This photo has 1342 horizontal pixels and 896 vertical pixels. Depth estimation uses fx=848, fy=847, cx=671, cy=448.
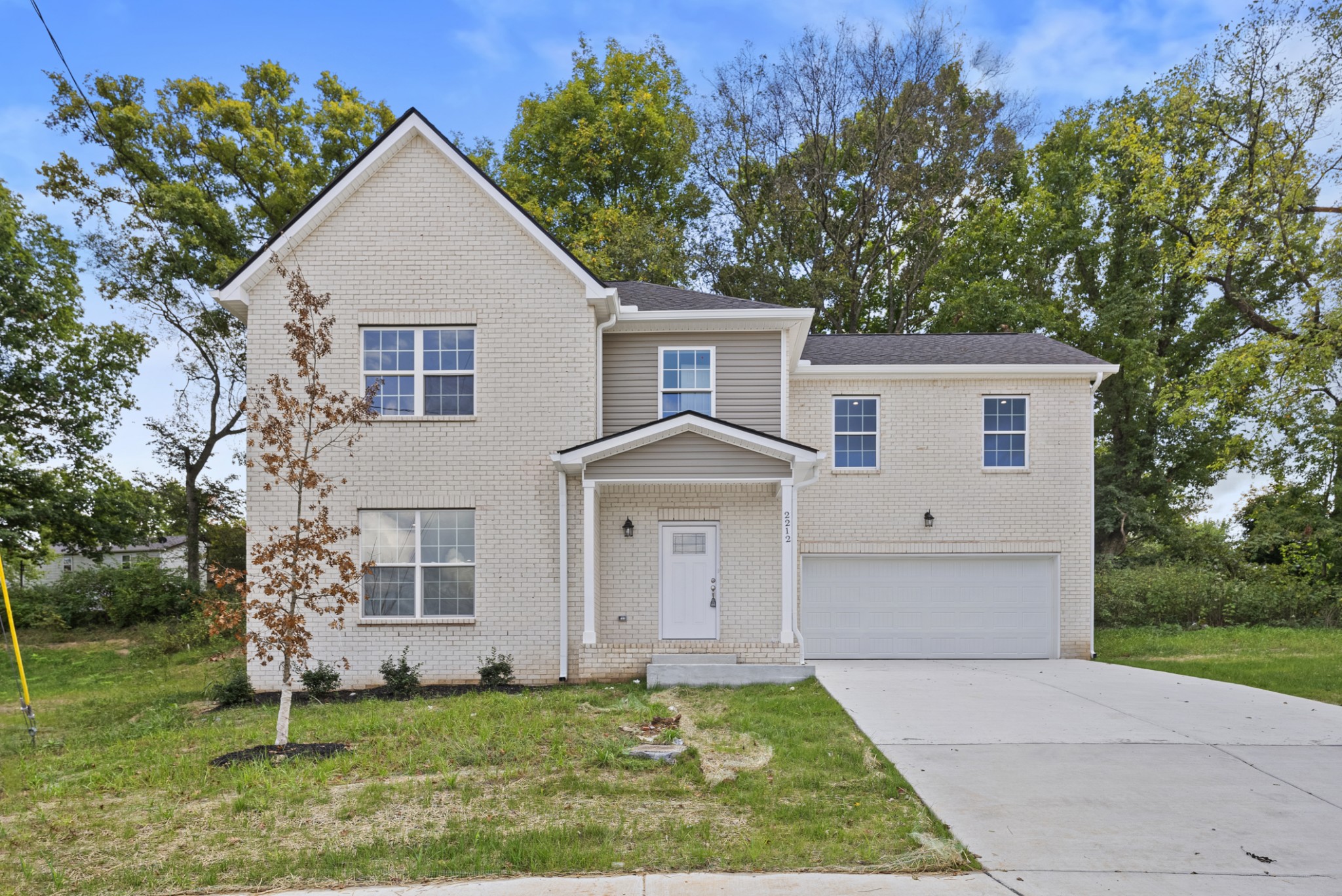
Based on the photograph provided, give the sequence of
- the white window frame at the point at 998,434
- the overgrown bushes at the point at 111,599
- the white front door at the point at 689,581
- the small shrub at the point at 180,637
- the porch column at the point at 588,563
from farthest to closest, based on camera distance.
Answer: the overgrown bushes at the point at 111,599 < the small shrub at the point at 180,637 < the white window frame at the point at 998,434 < the white front door at the point at 689,581 < the porch column at the point at 588,563

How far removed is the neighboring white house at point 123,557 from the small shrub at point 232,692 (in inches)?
567

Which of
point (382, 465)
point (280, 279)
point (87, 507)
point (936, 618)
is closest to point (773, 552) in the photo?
point (936, 618)

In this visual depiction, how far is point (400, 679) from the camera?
1230cm

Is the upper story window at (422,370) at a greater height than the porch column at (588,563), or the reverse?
the upper story window at (422,370)

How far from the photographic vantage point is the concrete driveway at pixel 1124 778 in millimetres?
5344

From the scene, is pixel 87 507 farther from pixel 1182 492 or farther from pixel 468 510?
pixel 1182 492

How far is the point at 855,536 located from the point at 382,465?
867cm

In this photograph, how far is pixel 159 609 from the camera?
23.1 metres

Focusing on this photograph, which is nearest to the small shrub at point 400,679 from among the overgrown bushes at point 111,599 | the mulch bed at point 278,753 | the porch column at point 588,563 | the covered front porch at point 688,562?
the covered front porch at point 688,562

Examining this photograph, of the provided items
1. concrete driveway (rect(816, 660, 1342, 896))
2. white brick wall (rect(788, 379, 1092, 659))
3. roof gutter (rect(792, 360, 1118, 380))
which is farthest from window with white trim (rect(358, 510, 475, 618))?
roof gutter (rect(792, 360, 1118, 380))

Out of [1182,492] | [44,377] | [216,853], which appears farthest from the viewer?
[1182,492]

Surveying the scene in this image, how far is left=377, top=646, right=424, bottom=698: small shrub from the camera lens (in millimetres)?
12289

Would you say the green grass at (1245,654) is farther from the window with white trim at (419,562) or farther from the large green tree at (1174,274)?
the window with white trim at (419,562)

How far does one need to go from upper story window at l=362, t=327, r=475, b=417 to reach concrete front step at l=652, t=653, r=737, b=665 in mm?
4780
